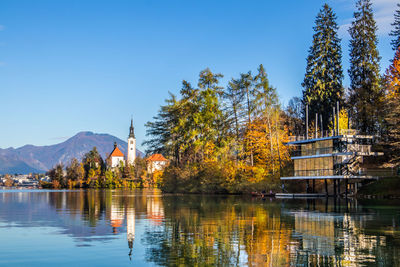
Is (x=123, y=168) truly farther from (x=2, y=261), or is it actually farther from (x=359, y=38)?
(x=2, y=261)

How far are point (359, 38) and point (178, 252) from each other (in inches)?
2827

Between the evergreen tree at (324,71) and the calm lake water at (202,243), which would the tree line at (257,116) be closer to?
the evergreen tree at (324,71)

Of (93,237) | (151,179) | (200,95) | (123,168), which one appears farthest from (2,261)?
(123,168)

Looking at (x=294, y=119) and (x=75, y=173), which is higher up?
(x=294, y=119)

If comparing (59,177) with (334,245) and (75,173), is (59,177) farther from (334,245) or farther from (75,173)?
(334,245)

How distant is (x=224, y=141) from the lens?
73.8 metres

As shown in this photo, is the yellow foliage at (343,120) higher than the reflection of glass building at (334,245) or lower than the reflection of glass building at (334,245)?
higher

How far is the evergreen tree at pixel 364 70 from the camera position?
240 feet

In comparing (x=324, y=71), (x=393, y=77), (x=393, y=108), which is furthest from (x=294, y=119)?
(x=393, y=108)

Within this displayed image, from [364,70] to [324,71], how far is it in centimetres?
683

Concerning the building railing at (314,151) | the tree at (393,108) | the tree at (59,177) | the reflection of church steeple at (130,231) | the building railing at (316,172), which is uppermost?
the tree at (393,108)

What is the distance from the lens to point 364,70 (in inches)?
3019

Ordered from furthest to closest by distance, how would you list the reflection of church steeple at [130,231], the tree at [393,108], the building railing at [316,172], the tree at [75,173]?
1. the tree at [75,173]
2. the building railing at [316,172]
3. the tree at [393,108]
4. the reflection of church steeple at [130,231]

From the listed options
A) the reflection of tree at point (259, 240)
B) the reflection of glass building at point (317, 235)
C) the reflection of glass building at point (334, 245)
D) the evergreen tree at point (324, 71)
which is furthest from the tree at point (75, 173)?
the reflection of glass building at point (334, 245)
